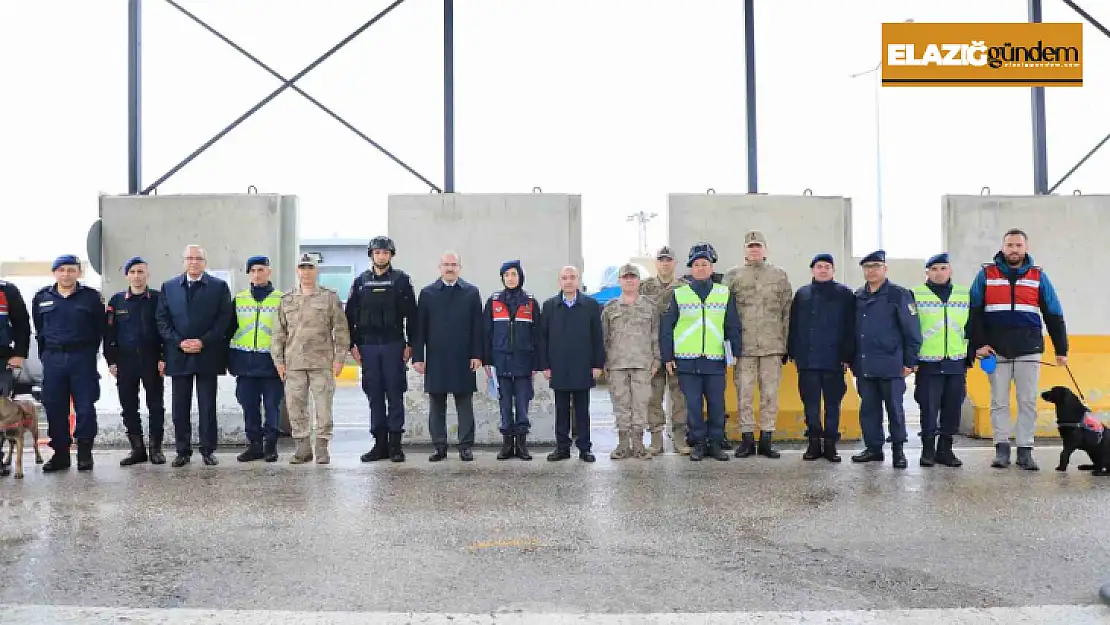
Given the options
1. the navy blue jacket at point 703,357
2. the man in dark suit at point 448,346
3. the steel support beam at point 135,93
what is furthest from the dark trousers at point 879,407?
the steel support beam at point 135,93

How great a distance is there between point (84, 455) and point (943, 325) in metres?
7.85

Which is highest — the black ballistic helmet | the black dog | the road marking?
the black ballistic helmet

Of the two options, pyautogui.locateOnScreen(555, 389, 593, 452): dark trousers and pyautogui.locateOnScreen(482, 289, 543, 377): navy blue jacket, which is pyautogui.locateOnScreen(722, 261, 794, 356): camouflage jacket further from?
pyautogui.locateOnScreen(482, 289, 543, 377): navy blue jacket

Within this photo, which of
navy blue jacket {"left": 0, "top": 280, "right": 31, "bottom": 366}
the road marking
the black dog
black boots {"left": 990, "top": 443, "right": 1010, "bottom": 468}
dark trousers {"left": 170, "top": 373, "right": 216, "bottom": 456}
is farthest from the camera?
dark trousers {"left": 170, "top": 373, "right": 216, "bottom": 456}

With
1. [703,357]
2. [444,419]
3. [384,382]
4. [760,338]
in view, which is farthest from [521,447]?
[760,338]

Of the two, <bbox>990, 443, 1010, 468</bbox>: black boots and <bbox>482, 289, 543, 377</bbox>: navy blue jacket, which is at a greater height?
<bbox>482, 289, 543, 377</bbox>: navy blue jacket

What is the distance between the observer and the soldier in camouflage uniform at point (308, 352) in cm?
820

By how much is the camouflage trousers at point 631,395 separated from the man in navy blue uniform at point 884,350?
1953 mm

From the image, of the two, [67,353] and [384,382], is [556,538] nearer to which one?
[384,382]

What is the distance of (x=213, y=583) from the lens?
4469 mm

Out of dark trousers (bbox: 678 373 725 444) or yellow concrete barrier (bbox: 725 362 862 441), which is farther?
yellow concrete barrier (bbox: 725 362 862 441)

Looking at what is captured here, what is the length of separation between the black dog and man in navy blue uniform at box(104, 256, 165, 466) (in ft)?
26.3

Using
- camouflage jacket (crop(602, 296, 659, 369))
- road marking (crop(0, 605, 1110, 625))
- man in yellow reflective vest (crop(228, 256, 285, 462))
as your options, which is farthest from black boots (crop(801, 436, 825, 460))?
man in yellow reflective vest (crop(228, 256, 285, 462))

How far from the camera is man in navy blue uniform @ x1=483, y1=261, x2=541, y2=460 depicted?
27.4ft
